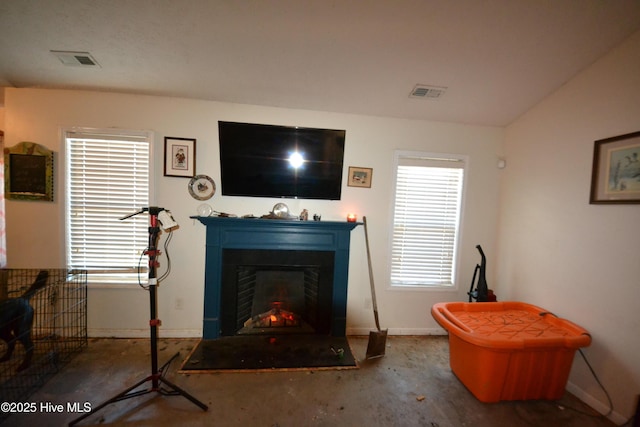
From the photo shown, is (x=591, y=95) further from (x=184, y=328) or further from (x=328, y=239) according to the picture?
(x=184, y=328)

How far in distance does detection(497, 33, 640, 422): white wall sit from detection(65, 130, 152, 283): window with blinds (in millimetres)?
3867

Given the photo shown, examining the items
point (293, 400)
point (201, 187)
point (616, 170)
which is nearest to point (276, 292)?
point (293, 400)

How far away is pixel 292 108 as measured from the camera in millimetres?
2293

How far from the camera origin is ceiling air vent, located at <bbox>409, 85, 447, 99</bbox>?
6.48ft

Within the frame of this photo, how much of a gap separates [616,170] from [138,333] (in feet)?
14.5

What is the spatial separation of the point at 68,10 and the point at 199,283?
2264 millimetres

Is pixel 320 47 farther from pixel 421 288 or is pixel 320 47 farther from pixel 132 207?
pixel 421 288

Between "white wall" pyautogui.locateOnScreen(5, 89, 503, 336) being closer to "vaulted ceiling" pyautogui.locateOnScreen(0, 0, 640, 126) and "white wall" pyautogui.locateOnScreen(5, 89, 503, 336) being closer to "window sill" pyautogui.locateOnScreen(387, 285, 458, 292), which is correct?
"window sill" pyautogui.locateOnScreen(387, 285, 458, 292)

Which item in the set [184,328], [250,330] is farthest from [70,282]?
[250,330]

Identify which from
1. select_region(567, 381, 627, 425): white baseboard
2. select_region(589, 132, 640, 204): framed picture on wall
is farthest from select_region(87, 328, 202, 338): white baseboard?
select_region(589, 132, 640, 204): framed picture on wall

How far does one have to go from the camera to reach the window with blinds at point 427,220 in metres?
2.48

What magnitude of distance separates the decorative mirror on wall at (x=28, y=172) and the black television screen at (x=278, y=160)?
162 cm

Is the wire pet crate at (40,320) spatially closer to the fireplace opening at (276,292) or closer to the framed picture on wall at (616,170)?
the fireplace opening at (276,292)

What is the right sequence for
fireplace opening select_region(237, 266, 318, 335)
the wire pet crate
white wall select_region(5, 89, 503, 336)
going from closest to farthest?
1. the wire pet crate
2. white wall select_region(5, 89, 503, 336)
3. fireplace opening select_region(237, 266, 318, 335)
